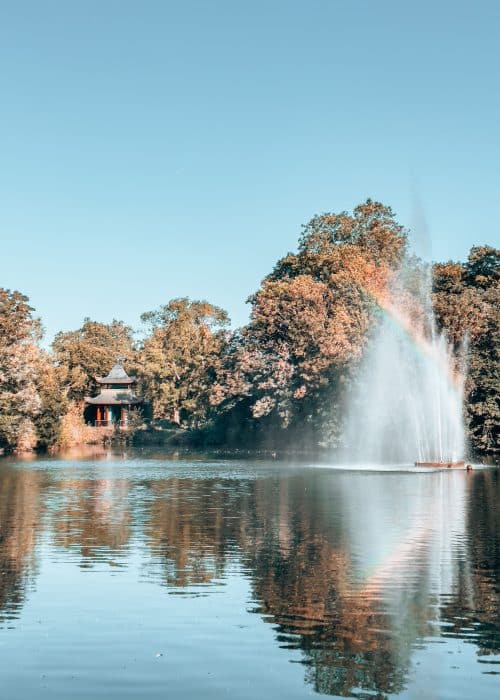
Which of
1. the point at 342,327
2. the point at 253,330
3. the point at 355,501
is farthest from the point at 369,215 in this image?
the point at 355,501

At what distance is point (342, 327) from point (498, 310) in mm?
13401

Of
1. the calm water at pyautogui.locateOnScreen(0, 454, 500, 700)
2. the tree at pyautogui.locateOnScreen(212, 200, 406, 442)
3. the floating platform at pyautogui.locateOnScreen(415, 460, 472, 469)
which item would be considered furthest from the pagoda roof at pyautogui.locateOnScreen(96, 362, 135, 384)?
the calm water at pyautogui.locateOnScreen(0, 454, 500, 700)

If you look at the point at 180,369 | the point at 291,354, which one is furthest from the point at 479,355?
the point at 180,369

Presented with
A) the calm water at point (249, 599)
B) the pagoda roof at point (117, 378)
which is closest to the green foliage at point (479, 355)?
the calm water at point (249, 599)

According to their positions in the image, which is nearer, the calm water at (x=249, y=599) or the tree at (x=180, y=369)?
the calm water at (x=249, y=599)

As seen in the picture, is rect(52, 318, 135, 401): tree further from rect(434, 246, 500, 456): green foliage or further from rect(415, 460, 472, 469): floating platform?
rect(415, 460, 472, 469): floating platform

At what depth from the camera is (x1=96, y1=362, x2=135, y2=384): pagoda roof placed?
411ft

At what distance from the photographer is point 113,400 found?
12406cm

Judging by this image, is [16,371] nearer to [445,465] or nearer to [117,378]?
[445,465]

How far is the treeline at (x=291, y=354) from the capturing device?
7100 cm

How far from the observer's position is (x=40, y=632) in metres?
14.2

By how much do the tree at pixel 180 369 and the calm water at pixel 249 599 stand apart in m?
77.0

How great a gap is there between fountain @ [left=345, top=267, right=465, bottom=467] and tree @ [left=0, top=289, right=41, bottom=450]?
27134 millimetres

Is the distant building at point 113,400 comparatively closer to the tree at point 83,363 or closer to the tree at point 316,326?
the tree at point 83,363
